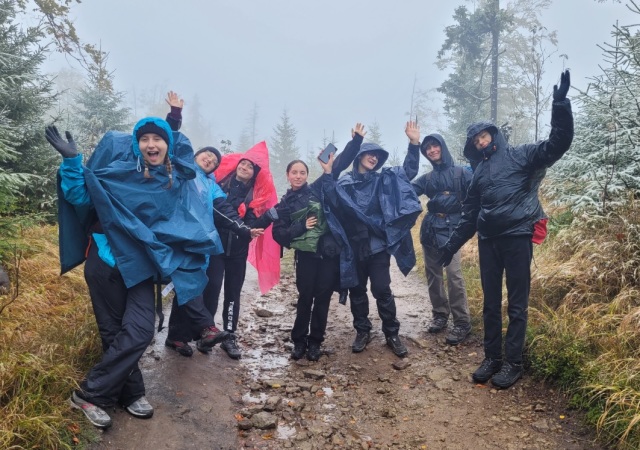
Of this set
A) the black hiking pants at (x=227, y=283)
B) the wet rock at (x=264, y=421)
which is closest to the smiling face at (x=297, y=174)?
the black hiking pants at (x=227, y=283)

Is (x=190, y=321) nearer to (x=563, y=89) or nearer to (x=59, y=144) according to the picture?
(x=59, y=144)

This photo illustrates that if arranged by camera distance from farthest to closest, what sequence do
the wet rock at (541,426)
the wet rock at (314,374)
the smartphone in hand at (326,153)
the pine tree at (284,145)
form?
the pine tree at (284,145) < the smartphone in hand at (326,153) < the wet rock at (314,374) < the wet rock at (541,426)

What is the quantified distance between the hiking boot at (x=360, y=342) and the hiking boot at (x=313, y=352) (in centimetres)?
50

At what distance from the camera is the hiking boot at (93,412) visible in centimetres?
309

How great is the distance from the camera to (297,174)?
A: 5352 mm

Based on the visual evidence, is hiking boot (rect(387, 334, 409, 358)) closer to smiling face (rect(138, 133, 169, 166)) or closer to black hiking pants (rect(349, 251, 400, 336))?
black hiking pants (rect(349, 251, 400, 336))

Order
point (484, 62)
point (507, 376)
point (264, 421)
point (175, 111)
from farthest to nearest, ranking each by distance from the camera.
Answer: point (484, 62), point (175, 111), point (507, 376), point (264, 421)

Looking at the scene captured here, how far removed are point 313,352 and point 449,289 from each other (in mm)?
2273

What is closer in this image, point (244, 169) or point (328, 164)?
point (328, 164)

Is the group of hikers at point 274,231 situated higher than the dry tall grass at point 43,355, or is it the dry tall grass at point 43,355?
the group of hikers at point 274,231

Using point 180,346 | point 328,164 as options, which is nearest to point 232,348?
point 180,346

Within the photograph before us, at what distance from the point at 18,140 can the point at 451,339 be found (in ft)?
28.7

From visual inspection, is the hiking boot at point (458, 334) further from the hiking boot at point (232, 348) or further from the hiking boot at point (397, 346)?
the hiking boot at point (232, 348)

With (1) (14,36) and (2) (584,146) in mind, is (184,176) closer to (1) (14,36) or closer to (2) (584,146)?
(1) (14,36)
